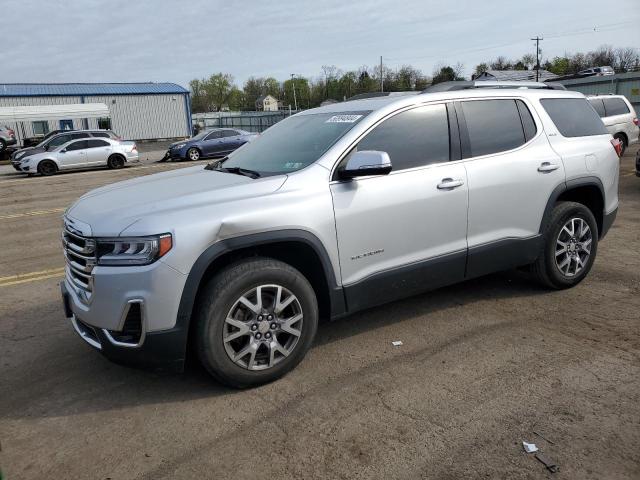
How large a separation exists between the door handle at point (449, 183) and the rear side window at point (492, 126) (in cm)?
32

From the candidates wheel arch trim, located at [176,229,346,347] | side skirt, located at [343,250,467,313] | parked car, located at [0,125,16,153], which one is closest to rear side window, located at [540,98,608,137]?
side skirt, located at [343,250,467,313]

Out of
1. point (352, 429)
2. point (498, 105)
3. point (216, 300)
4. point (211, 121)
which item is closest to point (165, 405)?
point (216, 300)

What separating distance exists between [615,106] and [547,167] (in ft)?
43.5

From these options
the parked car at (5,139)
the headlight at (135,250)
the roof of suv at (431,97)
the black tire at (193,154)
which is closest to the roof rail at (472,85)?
the roof of suv at (431,97)

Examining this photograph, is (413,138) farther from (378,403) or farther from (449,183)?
(378,403)

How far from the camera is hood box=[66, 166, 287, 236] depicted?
315cm

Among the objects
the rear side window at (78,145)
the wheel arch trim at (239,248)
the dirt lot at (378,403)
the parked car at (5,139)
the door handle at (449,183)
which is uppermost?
the parked car at (5,139)

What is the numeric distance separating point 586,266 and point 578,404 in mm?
2312

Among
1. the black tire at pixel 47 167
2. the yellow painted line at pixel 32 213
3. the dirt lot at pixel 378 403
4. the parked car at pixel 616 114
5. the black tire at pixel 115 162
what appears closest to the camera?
the dirt lot at pixel 378 403

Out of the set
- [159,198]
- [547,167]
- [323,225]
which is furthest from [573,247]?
[159,198]

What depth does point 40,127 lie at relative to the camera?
127 ft

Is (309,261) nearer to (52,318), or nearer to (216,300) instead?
(216,300)

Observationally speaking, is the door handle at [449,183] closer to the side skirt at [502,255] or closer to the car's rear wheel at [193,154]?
the side skirt at [502,255]

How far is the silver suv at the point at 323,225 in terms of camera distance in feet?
10.2
